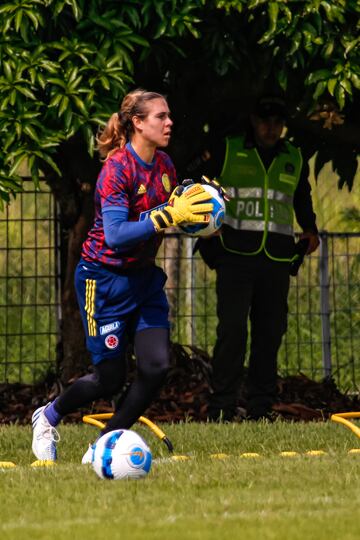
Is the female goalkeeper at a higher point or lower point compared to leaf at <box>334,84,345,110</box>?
lower

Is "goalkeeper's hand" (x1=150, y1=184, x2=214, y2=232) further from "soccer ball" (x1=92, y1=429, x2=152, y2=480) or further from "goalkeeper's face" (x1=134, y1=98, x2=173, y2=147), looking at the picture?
"soccer ball" (x1=92, y1=429, x2=152, y2=480)

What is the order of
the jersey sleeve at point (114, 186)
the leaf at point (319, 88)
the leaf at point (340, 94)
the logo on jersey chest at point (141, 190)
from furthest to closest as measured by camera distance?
the leaf at point (319, 88) → the leaf at point (340, 94) → the logo on jersey chest at point (141, 190) → the jersey sleeve at point (114, 186)

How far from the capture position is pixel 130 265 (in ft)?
24.6

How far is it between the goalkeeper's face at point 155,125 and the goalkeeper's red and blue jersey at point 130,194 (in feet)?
0.38

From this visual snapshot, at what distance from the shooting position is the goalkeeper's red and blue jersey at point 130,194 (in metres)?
7.36

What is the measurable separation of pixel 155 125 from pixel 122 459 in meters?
1.89

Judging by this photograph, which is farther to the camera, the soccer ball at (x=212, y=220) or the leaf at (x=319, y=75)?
the leaf at (x=319, y=75)

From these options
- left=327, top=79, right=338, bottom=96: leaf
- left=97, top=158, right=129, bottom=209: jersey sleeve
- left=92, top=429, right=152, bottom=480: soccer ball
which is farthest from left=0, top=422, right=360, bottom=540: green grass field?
left=327, top=79, right=338, bottom=96: leaf

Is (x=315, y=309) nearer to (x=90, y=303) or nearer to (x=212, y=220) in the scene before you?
(x=90, y=303)

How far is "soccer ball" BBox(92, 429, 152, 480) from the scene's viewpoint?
6602 millimetres

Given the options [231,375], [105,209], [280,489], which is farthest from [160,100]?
[231,375]

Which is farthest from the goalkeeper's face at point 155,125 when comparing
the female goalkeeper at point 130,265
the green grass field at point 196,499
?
the green grass field at point 196,499

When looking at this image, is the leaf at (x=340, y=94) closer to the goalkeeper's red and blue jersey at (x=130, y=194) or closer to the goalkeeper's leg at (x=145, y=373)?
the goalkeeper's red and blue jersey at (x=130, y=194)

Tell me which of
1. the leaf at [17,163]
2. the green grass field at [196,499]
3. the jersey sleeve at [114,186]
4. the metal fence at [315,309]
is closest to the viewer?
the green grass field at [196,499]
